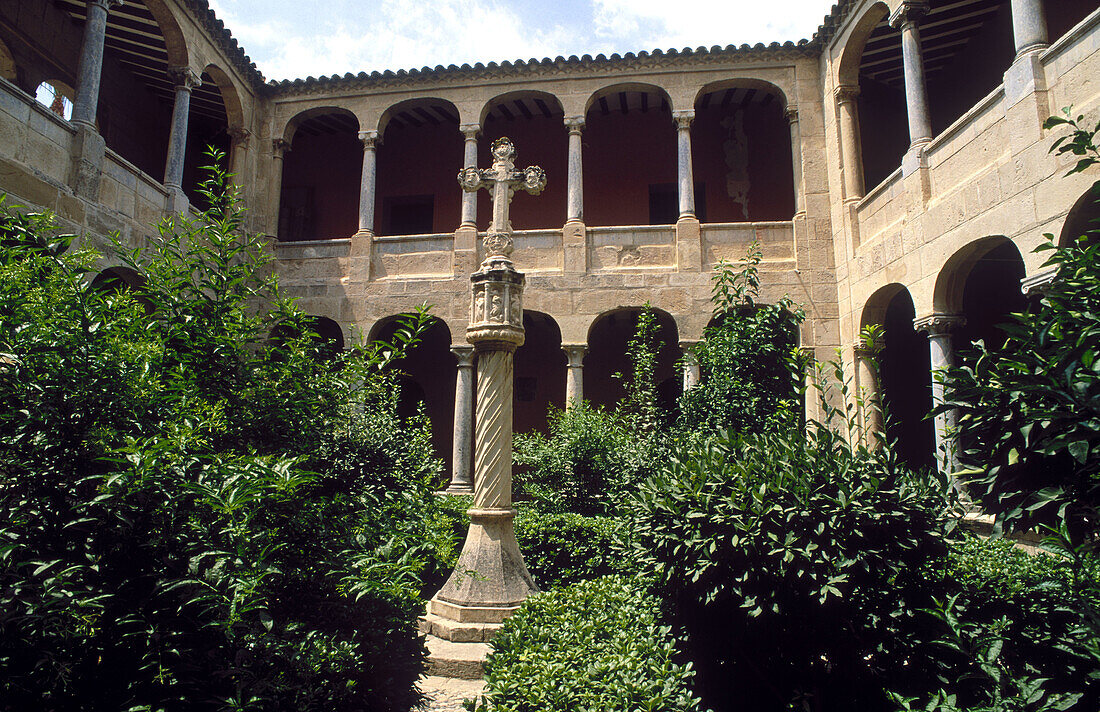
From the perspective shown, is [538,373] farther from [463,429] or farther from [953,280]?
[953,280]

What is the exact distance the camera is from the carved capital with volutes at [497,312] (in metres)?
5.49

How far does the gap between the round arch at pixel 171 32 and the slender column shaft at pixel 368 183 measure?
115 inches

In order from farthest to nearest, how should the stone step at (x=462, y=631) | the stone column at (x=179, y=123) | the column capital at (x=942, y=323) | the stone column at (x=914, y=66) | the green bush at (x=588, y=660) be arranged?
the stone column at (x=179, y=123) → the stone column at (x=914, y=66) → the column capital at (x=942, y=323) → the stone step at (x=462, y=631) → the green bush at (x=588, y=660)

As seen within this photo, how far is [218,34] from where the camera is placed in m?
11.1

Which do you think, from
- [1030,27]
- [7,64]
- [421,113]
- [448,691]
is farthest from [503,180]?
[7,64]

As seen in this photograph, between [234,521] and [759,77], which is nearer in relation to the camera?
[234,521]

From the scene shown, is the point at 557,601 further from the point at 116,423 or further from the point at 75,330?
the point at 75,330

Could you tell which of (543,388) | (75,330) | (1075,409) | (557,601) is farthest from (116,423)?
(543,388)

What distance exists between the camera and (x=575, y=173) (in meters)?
11.7

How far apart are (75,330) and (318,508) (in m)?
1.10

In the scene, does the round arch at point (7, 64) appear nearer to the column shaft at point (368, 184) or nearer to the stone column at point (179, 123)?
the stone column at point (179, 123)

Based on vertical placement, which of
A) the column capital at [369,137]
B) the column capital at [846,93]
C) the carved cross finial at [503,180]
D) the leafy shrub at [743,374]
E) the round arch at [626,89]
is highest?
the round arch at [626,89]

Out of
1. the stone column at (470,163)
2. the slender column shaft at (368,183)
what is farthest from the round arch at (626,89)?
the slender column shaft at (368,183)

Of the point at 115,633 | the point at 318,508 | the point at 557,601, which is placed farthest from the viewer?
the point at 557,601
